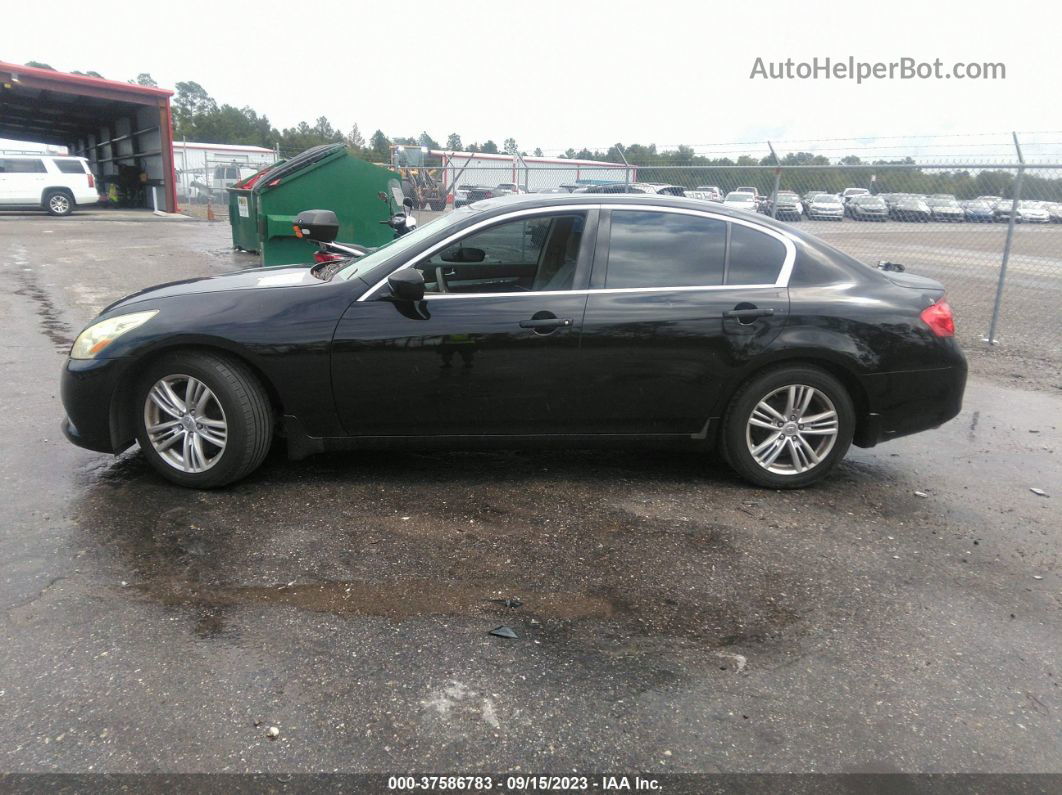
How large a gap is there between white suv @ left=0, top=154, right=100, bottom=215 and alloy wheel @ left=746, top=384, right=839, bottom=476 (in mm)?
27387

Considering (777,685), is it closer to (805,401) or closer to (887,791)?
(887,791)

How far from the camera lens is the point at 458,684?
109 inches

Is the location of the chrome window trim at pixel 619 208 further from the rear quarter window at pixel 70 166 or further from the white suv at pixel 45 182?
the rear quarter window at pixel 70 166

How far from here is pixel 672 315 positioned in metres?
4.36

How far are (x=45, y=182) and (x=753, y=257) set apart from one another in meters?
27.3

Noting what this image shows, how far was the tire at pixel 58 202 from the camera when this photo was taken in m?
25.9

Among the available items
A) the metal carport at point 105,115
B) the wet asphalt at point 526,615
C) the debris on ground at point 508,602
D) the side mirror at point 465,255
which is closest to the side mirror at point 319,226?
the side mirror at point 465,255

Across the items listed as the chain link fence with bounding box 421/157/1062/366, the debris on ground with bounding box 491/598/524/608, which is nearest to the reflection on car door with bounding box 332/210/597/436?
the debris on ground with bounding box 491/598/524/608

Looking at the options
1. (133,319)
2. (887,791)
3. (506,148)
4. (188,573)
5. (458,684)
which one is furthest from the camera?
(506,148)

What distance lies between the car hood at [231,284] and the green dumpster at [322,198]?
19.7 feet

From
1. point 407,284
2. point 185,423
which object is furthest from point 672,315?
point 185,423

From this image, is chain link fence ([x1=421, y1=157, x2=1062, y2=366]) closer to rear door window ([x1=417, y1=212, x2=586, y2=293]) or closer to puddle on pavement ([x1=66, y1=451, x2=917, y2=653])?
rear door window ([x1=417, y1=212, x2=586, y2=293])

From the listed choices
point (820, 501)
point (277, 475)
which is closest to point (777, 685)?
point (820, 501)

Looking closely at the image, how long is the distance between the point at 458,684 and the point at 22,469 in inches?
124
